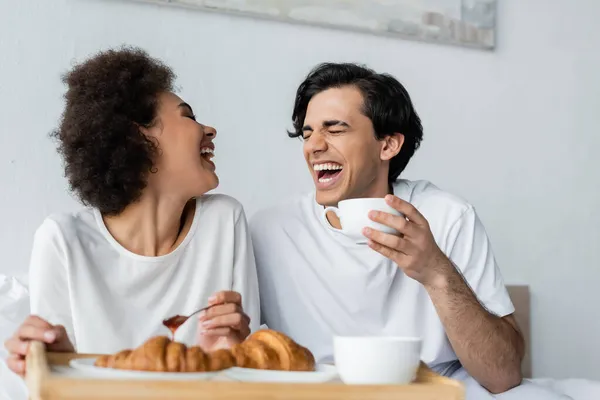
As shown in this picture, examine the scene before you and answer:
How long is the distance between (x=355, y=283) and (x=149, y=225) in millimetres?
480

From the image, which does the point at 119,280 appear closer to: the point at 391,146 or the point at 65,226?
the point at 65,226

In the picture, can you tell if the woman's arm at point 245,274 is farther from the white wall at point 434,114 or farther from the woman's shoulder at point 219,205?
the white wall at point 434,114

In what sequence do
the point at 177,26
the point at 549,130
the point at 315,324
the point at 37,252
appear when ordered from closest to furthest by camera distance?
the point at 37,252
the point at 315,324
the point at 177,26
the point at 549,130

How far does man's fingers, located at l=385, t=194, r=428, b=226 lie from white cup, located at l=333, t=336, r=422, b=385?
384 millimetres

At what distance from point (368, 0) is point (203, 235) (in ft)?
3.37

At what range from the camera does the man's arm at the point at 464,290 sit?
1229 mm

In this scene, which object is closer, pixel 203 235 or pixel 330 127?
pixel 203 235

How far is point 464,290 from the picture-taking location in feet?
4.68

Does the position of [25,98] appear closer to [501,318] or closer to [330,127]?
[330,127]

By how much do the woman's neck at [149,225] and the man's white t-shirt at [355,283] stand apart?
301 millimetres

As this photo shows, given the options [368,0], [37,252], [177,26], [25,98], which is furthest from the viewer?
[368,0]

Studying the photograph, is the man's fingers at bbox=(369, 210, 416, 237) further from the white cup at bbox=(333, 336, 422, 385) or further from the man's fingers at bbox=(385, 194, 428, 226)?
the white cup at bbox=(333, 336, 422, 385)

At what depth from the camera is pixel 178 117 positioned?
1534 millimetres

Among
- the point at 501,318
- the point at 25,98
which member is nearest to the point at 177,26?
the point at 25,98
